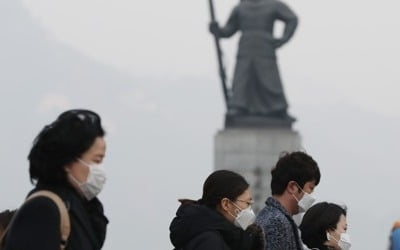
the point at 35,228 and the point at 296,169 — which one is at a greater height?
the point at 35,228

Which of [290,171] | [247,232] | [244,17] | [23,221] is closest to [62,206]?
[23,221]

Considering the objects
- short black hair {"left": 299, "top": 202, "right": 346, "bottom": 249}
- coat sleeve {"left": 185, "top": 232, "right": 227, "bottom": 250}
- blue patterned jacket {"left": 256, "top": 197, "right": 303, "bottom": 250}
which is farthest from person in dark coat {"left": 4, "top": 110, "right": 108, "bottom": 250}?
short black hair {"left": 299, "top": 202, "right": 346, "bottom": 249}

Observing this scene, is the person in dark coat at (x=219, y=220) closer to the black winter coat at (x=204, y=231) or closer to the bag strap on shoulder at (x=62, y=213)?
the black winter coat at (x=204, y=231)

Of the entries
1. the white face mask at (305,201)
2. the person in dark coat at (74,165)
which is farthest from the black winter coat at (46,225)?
the white face mask at (305,201)

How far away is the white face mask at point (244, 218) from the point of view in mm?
3826

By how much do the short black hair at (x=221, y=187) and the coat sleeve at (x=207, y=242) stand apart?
0.16 metres

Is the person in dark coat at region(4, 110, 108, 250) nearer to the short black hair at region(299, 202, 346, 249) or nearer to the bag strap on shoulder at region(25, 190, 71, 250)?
the bag strap on shoulder at region(25, 190, 71, 250)

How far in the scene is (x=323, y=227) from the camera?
436cm

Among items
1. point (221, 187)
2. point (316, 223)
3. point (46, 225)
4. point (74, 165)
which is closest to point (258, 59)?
point (316, 223)

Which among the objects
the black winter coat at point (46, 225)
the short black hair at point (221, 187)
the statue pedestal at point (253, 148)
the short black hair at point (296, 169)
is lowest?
the statue pedestal at point (253, 148)

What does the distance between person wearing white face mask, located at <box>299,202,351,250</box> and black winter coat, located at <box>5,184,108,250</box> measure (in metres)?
1.51

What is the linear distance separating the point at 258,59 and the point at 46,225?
16842mm

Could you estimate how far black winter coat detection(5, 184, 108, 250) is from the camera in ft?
9.28

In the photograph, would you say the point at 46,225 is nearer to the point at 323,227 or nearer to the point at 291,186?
the point at 291,186
